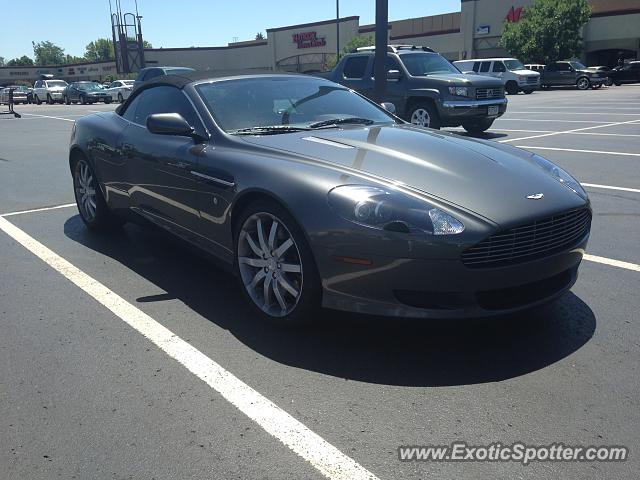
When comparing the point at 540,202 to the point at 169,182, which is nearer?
the point at 540,202

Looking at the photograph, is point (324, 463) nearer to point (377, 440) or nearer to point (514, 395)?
point (377, 440)

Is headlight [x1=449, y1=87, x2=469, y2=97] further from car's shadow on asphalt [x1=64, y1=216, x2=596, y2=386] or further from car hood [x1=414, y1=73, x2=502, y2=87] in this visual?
car's shadow on asphalt [x1=64, y1=216, x2=596, y2=386]

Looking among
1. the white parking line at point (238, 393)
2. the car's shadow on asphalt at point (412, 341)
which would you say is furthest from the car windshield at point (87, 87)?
the car's shadow on asphalt at point (412, 341)

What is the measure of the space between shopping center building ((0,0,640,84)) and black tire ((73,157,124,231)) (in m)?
21.1

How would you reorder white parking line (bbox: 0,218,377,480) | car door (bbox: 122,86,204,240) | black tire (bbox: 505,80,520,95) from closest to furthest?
white parking line (bbox: 0,218,377,480), car door (bbox: 122,86,204,240), black tire (bbox: 505,80,520,95)

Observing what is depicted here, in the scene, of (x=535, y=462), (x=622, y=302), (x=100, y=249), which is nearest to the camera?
(x=535, y=462)

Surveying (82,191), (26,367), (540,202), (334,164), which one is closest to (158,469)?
(26,367)

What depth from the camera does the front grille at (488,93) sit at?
482 inches

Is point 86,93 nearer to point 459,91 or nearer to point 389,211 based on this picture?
point 459,91

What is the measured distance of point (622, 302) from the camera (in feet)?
12.6

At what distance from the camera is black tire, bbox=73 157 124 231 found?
18.3 ft

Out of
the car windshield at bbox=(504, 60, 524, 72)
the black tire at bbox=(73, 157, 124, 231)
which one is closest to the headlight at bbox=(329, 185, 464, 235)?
the black tire at bbox=(73, 157, 124, 231)

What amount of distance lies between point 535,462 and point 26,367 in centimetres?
257

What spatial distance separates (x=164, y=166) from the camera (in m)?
4.34
